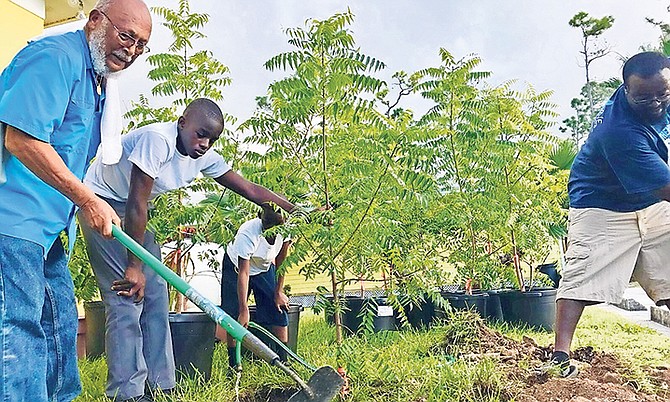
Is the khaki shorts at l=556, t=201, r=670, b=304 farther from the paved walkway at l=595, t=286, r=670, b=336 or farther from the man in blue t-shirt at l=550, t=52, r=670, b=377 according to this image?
the paved walkway at l=595, t=286, r=670, b=336

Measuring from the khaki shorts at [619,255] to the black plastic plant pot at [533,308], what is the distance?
6.49 feet

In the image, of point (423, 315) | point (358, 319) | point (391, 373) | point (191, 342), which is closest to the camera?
point (391, 373)

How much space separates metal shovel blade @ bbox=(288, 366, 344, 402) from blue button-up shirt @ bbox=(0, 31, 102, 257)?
3.58 ft

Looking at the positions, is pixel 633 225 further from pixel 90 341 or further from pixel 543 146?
pixel 90 341

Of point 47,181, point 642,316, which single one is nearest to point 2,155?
point 47,181

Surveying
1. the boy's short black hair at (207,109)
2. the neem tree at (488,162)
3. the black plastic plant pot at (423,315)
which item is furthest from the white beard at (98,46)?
the black plastic plant pot at (423,315)

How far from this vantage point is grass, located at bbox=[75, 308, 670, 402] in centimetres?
337

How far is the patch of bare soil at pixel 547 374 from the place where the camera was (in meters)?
3.20

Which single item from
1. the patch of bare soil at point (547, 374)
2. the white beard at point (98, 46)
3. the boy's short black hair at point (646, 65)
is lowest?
the patch of bare soil at point (547, 374)

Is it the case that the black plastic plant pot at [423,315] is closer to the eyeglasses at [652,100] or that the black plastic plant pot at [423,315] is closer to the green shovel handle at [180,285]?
the eyeglasses at [652,100]

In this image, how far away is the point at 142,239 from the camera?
3291mm

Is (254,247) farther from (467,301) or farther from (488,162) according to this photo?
(488,162)

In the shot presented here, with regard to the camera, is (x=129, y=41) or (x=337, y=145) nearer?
(x=129, y=41)

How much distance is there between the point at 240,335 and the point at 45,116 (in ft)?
3.29
